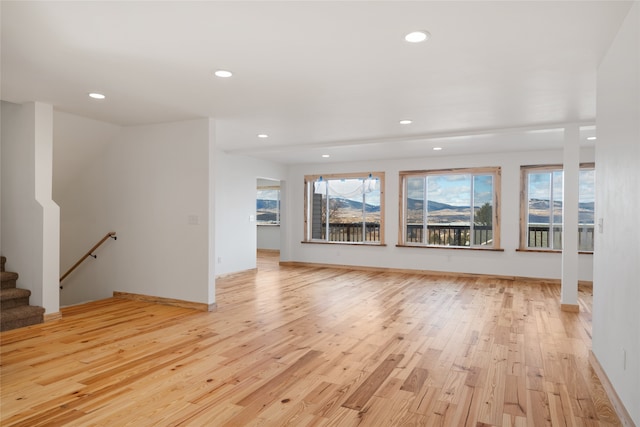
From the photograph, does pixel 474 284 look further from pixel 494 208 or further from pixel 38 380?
pixel 38 380

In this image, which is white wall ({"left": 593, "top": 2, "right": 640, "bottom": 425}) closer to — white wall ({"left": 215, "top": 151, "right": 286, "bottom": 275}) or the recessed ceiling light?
the recessed ceiling light

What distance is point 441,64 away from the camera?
316 cm

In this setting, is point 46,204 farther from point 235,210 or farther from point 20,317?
point 235,210

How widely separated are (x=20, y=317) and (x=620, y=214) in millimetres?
5459

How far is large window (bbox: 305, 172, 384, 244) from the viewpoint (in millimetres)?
9000

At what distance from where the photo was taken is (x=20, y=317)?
13.6 ft

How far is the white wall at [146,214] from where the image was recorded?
5.07 meters

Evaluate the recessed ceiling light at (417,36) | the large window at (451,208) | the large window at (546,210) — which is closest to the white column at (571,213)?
the large window at (546,210)

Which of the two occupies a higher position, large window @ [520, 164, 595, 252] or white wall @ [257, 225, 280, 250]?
large window @ [520, 164, 595, 252]

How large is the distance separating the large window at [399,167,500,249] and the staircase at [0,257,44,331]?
6.45 meters

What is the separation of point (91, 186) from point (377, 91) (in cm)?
456

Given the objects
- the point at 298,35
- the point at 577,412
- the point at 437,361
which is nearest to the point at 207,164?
the point at 298,35

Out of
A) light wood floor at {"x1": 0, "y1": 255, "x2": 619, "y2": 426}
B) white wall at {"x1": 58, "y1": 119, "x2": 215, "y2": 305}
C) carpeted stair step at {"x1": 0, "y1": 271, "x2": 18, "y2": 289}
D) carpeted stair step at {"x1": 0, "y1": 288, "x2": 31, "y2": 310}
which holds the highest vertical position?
white wall at {"x1": 58, "y1": 119, "x2": 215, "y2": 305}

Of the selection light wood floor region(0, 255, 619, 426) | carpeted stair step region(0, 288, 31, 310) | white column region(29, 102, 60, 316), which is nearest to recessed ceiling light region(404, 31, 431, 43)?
light wood floor region(0, 255, 619, 426)
